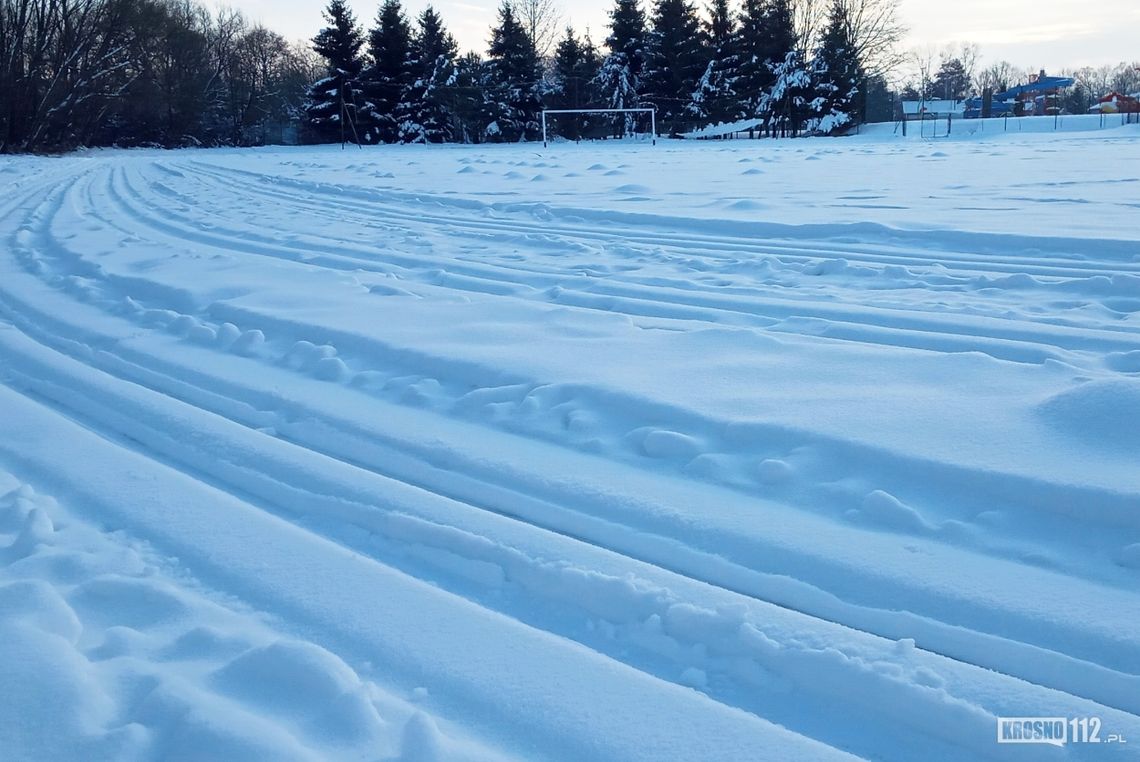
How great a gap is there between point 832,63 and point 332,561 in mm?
39857

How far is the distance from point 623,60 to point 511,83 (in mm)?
5576

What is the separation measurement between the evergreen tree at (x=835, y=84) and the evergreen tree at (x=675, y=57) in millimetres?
5356

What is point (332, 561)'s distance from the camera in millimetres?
2504

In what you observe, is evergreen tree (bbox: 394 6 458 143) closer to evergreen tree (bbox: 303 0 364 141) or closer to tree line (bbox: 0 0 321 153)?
evergreen tree (bbox: 303 0 364 141)

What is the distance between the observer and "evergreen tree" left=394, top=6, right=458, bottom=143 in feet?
142

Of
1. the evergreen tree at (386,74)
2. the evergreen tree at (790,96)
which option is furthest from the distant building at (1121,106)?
the evergreen tree at (386,74)

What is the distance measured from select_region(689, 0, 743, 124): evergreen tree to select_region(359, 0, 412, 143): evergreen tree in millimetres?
14565

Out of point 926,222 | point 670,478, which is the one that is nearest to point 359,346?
point 670,478

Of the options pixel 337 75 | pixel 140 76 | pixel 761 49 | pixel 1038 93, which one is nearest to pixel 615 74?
pixel 761 49

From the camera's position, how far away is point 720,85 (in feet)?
131

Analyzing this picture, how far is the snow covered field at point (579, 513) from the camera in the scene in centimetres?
191

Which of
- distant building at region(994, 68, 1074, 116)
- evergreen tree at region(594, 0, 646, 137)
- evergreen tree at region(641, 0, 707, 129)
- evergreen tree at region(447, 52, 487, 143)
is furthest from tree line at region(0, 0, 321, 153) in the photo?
distant building at region(994, 68, 1074, 116)

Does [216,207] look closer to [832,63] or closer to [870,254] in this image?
[870,254]

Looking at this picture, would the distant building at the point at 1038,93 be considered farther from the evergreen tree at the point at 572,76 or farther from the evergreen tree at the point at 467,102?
the evergreen tree at the point at 467,102
